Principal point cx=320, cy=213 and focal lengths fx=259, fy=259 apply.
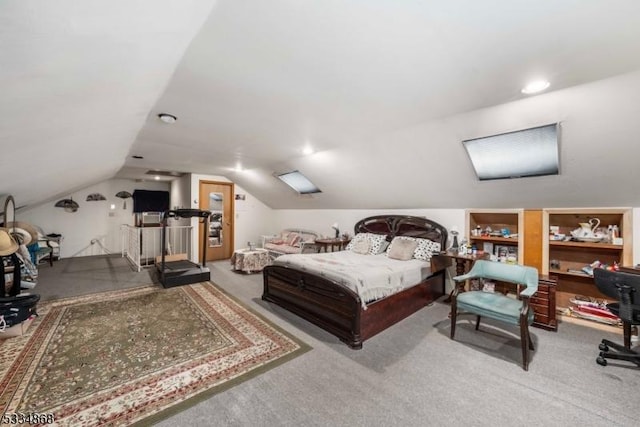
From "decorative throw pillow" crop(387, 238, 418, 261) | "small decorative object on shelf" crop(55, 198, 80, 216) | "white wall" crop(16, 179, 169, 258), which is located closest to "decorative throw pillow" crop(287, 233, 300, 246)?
"decorative throw pillow" crop(387, 238, 418, 261)

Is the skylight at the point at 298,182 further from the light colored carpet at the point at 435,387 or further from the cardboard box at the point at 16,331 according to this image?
Result: the cardboard box at the point at 16,331

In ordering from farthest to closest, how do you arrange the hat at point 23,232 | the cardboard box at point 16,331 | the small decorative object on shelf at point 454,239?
the small decorative object on shelf at point 454,239 → the hat at point 23,232 → the cardboard box at point 16,331

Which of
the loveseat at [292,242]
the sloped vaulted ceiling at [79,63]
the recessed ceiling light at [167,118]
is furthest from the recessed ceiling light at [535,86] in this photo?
the loveseat at [292,242]

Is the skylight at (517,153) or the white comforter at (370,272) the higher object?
the skylight at (517,153)

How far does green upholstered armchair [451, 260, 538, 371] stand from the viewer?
7.73 feet

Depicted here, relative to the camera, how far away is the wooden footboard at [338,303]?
2.71 meters

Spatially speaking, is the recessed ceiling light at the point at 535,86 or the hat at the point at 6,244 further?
the hat at the point at 6,244

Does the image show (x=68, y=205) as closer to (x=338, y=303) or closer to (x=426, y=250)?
(x=338, y=303)

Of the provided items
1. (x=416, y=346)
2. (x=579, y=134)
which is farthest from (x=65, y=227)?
(x=579, y=134)

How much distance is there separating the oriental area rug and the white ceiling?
5.70 feet

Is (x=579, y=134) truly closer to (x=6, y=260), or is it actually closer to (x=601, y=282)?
(x=601, y=282)

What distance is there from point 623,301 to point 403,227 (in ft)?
9.23

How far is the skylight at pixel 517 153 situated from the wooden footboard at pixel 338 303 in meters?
1.79

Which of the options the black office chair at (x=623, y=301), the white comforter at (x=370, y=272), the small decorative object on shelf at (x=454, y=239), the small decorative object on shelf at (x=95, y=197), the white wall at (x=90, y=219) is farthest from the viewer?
the small decorative object on shelf at (x=95, y=197)
